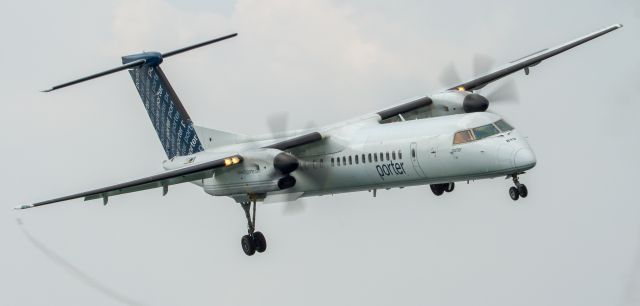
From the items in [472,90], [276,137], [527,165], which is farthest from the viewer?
[472,90]

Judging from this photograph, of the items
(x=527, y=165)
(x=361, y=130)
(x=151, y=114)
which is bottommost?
(x=527, y=165)

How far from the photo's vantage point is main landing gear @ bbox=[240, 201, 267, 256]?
134 ft

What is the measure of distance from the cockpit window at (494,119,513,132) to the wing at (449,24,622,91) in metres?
7.50

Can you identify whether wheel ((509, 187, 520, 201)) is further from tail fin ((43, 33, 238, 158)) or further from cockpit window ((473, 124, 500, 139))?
Result: tail fin ((43, 33, 238, 158))

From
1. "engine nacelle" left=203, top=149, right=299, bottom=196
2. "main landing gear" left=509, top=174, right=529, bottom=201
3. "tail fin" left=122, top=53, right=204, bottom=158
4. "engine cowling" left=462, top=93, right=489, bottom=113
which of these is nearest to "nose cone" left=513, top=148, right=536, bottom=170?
"main landing gear" left=509, top=174, right=529, bottom=201

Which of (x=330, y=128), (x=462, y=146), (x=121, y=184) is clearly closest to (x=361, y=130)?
(x=330, y=128)

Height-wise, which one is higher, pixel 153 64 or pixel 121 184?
pixel 153 64

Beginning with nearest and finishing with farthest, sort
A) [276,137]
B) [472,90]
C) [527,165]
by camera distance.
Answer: [527,165]
[276,137]
[472,90]

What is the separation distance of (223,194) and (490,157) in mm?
9834

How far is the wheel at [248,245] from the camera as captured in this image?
1613 inches

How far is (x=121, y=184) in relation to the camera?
126 feet

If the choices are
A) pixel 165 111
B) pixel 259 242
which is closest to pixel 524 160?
pixel 259 242

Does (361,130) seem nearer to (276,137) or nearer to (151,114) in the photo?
(276,137)

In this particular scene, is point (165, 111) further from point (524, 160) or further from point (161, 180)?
point (524, 160)
